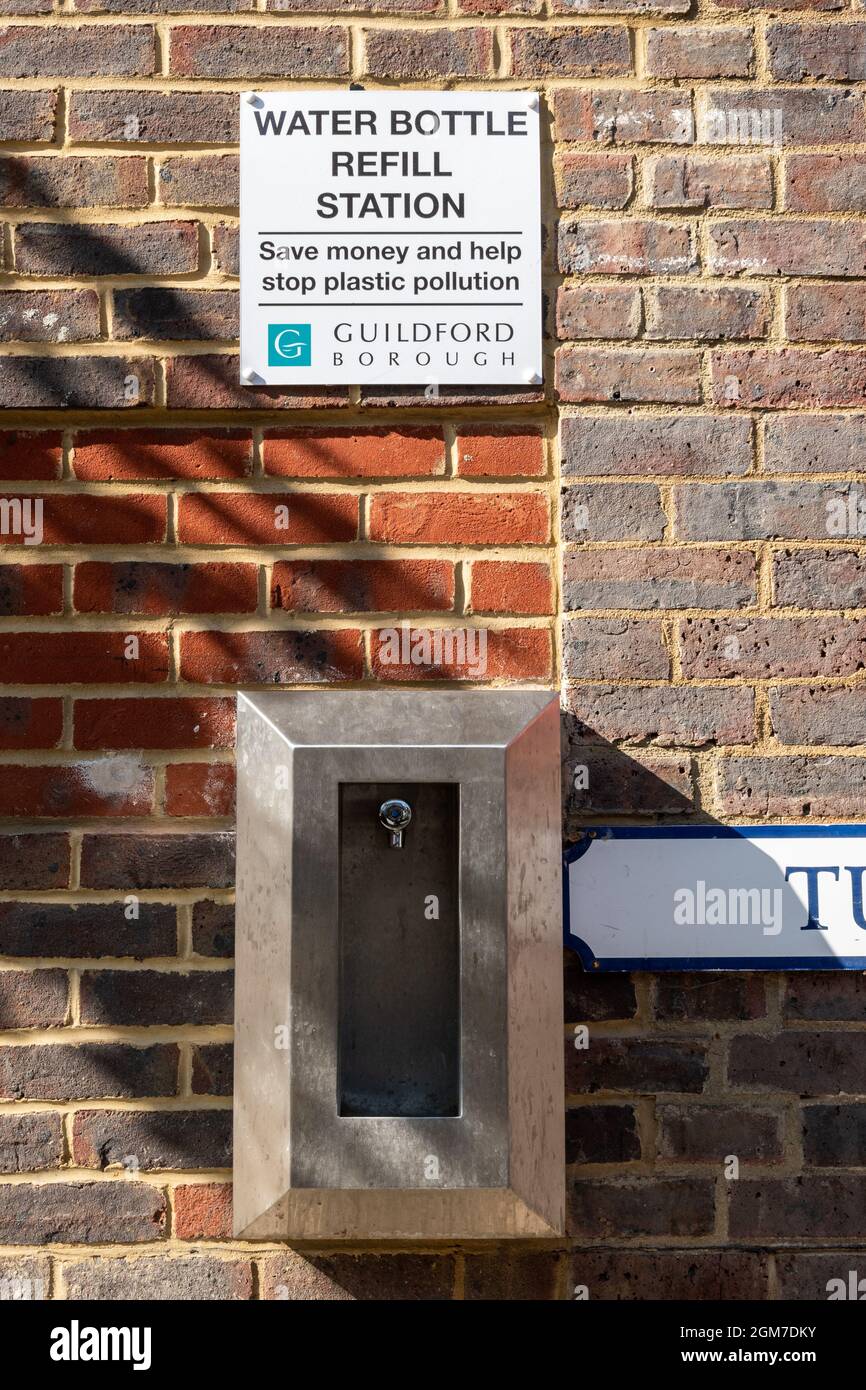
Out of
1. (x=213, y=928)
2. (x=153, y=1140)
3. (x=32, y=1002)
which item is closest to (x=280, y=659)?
(x=213, y=928)

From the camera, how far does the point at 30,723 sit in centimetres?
185

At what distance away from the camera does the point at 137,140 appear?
1890 mm

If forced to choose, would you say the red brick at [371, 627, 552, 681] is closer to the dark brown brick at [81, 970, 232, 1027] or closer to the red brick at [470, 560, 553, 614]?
the red brick at [470, 560, 553, 614]

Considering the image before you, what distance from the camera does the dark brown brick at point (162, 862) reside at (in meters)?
1.83

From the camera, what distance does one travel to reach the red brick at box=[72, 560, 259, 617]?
6.11 feet

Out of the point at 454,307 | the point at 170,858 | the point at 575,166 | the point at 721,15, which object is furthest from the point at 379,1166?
the point at 721,15

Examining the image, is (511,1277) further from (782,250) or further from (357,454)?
(782,250)

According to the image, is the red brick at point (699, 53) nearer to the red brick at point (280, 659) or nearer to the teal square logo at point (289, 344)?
the teal square logo at point (289, 344)

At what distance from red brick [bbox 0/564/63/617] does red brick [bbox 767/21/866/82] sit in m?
1.36

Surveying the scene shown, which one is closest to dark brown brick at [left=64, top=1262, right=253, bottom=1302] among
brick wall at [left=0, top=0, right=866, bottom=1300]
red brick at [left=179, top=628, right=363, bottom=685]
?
brick wall at [left=0, top=0, right=866, bottom=1300]

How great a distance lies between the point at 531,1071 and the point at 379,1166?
0.23 metres

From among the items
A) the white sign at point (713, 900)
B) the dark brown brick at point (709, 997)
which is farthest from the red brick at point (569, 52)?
the dark brown brick at point (709, 997)

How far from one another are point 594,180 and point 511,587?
0.64m

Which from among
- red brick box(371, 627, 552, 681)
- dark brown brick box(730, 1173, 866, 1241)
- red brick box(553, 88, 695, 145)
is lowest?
dark brown brick box(730, 1173, 866, 1241)
